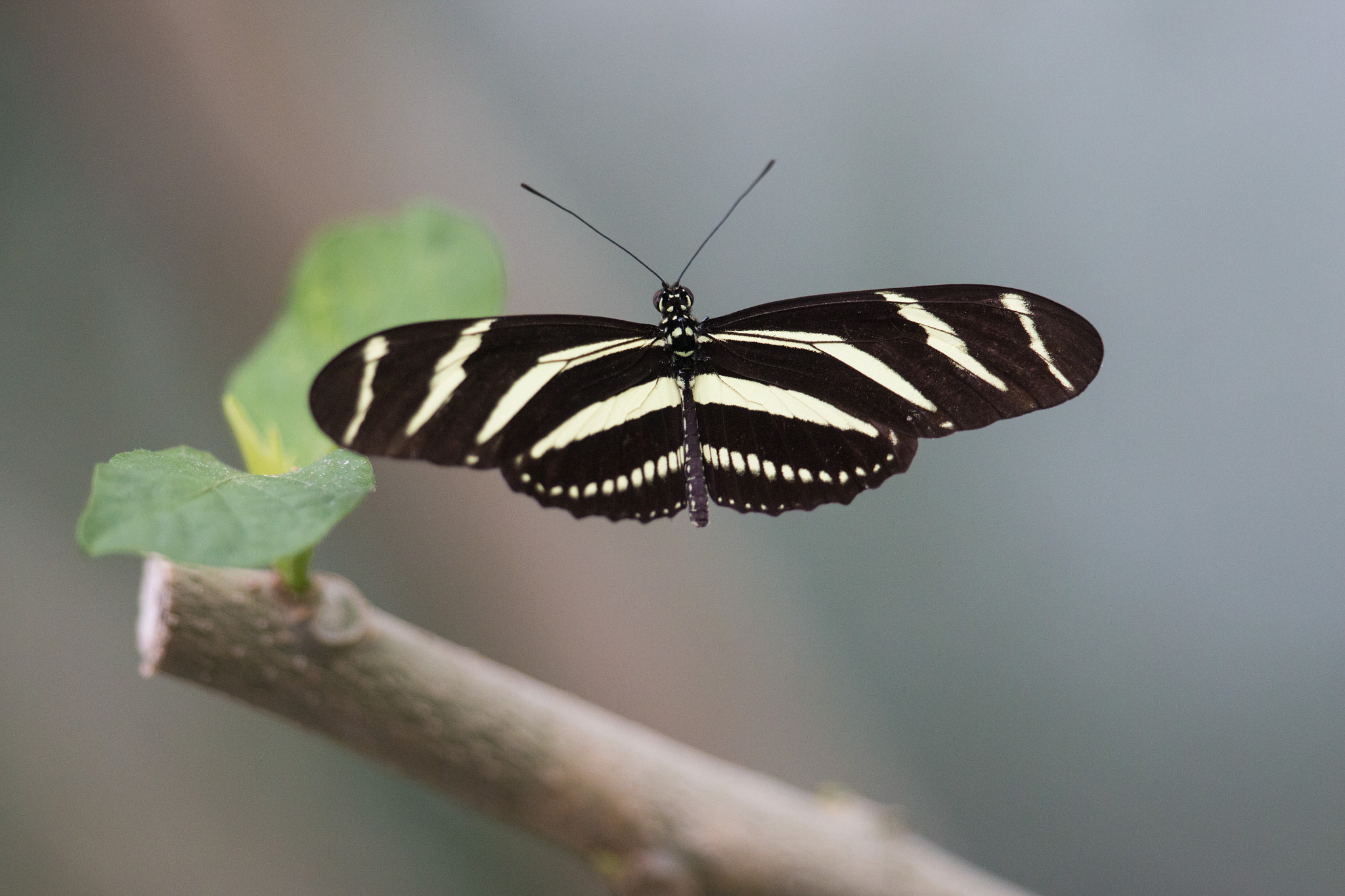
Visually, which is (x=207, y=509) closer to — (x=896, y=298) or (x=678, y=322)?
(x=678, y=322)

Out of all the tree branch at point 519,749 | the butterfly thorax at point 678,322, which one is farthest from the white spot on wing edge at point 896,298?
the tree branch at point 519,749

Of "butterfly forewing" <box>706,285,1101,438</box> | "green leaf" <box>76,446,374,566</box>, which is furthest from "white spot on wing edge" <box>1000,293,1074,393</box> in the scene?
"green leaf" <box>76,446,374,566</box>

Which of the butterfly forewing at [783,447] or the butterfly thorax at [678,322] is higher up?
the butterfly thorax at [678,322]

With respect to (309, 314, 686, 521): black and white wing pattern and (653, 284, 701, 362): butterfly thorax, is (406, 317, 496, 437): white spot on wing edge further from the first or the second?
(653, 284, 701, 362): butterfly thorax

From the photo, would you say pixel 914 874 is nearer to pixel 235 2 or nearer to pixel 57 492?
pixel 235 2

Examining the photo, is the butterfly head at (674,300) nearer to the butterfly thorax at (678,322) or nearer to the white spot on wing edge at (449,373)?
the butterfly thorax at (678,322)

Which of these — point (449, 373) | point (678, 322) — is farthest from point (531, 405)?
point (678, 322)
